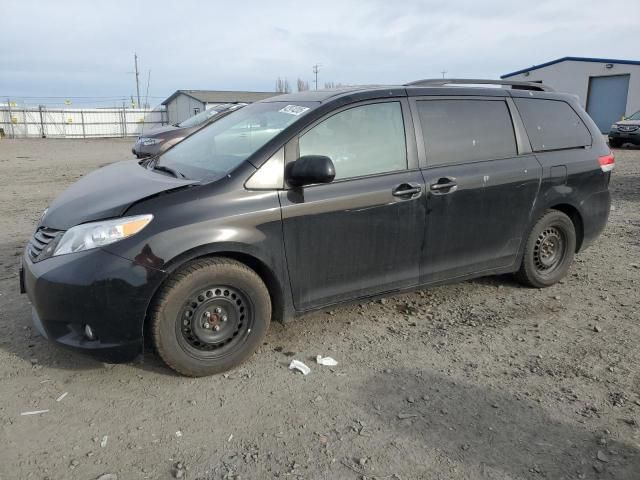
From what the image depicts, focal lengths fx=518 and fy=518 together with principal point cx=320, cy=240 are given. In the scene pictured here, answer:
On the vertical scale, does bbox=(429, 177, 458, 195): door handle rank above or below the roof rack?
below

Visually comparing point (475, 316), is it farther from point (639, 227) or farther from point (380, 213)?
point (639, 227)

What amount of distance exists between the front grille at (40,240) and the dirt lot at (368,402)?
765 mm

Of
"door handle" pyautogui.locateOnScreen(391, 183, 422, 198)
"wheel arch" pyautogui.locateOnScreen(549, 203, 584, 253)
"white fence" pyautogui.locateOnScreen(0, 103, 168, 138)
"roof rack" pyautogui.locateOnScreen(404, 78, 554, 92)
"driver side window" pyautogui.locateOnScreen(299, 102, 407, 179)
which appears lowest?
"wheel arch" pyautogui.locateOnScreen(549, 203, 584, 253)

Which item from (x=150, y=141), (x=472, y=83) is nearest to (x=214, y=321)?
(x=472, y=83)

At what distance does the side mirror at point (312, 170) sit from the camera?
10.7ft

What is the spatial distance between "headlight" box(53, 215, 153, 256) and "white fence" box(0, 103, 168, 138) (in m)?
40.8

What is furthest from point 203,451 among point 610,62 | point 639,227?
point 610,62

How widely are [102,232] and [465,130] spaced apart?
2.83 m

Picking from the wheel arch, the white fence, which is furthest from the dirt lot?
the white fence

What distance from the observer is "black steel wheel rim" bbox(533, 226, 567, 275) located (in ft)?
Result: 15.5

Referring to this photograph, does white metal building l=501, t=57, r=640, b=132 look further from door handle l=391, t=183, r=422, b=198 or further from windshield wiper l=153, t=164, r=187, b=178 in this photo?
windshield wiper l=153, t=164, r=187, b=178

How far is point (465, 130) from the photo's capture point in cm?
417

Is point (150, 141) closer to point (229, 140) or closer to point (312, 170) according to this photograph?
point (229, 140)

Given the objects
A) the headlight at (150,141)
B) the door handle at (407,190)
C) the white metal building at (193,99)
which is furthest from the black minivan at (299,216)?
the white metal building at (193,99)
